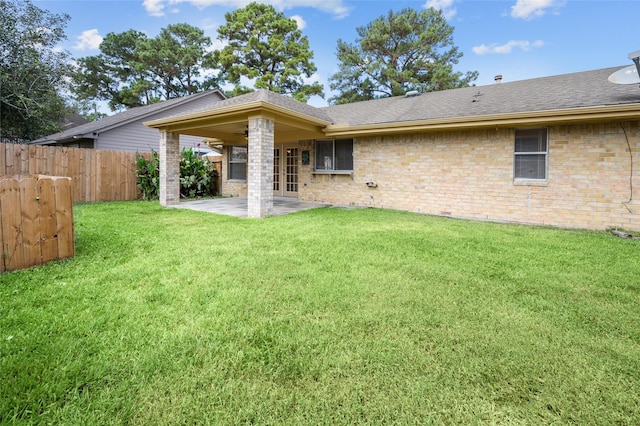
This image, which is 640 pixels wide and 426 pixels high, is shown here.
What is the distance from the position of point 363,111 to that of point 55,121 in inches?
650

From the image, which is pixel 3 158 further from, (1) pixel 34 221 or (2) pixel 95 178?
(1) pixel 34 221

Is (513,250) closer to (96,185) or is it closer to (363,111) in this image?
(363,111)

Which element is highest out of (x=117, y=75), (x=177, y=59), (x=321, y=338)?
(x=177, y=59)

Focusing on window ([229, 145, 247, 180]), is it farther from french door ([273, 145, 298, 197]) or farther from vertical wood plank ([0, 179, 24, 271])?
vertical wood plank ([0, 179, 24, 271])

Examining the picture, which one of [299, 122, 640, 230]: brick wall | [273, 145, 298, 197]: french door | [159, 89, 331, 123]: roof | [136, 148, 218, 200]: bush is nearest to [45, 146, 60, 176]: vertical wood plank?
[136, 148, 218, 200]: bush

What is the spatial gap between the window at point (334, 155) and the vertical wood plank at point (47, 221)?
301 inches

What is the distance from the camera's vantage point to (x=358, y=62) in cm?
2222

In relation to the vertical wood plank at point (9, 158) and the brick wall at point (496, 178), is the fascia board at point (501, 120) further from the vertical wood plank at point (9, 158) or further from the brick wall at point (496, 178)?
the vertical wood plank at point (9, 158)

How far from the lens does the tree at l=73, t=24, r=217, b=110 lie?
2512 centimetres

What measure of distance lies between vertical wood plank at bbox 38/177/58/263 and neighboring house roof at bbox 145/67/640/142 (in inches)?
167

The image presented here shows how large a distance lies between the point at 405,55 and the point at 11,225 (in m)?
23.4

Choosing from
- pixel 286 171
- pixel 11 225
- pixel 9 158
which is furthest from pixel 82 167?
pixel 11 225

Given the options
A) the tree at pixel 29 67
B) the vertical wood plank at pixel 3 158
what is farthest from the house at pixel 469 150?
the tree at pixel 29 67

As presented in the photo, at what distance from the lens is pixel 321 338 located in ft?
7.18
